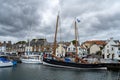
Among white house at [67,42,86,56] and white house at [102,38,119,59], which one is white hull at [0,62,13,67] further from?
white house at [67,42,86,56]

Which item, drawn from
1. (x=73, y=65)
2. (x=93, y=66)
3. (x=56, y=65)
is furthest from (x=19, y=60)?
(x=93, y=66)

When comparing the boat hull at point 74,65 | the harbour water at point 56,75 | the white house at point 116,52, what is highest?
the white house at point 116,52

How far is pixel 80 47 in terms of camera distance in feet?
399

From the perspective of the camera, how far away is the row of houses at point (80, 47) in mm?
93438

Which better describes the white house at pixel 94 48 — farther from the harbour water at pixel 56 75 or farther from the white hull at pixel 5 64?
the harbour water at pixel 56 75

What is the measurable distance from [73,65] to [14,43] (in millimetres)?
→ 107390

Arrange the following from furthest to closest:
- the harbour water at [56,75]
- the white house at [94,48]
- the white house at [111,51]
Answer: the white house at [94,48] < the white house at [111,51] < the harbour water at [56,75]

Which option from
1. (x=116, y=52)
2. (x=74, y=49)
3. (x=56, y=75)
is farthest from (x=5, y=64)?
(x=74, y=49)

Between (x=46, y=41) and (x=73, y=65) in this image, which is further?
(x=46, y=41)

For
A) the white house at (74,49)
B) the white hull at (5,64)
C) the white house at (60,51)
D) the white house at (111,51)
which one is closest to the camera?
the white hull at (5,64)

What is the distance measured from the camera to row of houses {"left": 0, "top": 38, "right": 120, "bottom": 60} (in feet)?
307

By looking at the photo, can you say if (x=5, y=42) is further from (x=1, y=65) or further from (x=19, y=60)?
(x=1, y=65)

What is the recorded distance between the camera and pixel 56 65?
71562mm

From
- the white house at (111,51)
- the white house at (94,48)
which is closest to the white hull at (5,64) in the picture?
the white house at (111,51)
